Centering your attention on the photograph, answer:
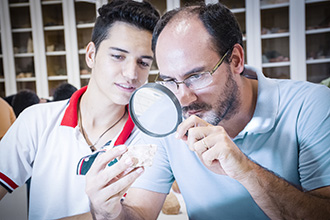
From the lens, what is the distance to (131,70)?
0.73m

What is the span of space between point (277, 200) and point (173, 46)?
1.45 feet

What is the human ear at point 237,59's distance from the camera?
0.73 meters

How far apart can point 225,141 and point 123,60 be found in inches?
15.6

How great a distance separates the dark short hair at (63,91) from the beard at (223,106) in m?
0.52

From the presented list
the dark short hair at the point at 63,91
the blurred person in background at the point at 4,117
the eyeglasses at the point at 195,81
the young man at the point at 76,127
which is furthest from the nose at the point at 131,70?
the blurred person in background at the point at 4,117

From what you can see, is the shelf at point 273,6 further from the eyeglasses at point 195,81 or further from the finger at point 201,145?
the finger at point 201,145

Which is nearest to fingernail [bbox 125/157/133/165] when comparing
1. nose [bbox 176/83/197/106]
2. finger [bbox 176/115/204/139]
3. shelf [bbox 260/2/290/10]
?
finger [bbox 176/115/204/139]

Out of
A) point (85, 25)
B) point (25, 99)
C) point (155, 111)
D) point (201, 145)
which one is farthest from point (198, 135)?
point (25, 99)

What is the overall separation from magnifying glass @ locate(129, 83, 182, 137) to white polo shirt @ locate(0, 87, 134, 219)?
0.82ft

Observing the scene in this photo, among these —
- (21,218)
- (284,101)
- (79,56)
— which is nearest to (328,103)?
(284,101)

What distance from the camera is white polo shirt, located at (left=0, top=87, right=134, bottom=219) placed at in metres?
0.81

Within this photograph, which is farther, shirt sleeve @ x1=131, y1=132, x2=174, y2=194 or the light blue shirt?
shirt sleeve @ x1=131, y1=132, x2=174, y2=194

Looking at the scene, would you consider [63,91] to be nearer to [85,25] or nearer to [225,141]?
[85,25]

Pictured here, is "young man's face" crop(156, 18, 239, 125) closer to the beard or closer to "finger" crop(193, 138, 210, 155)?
the beard
